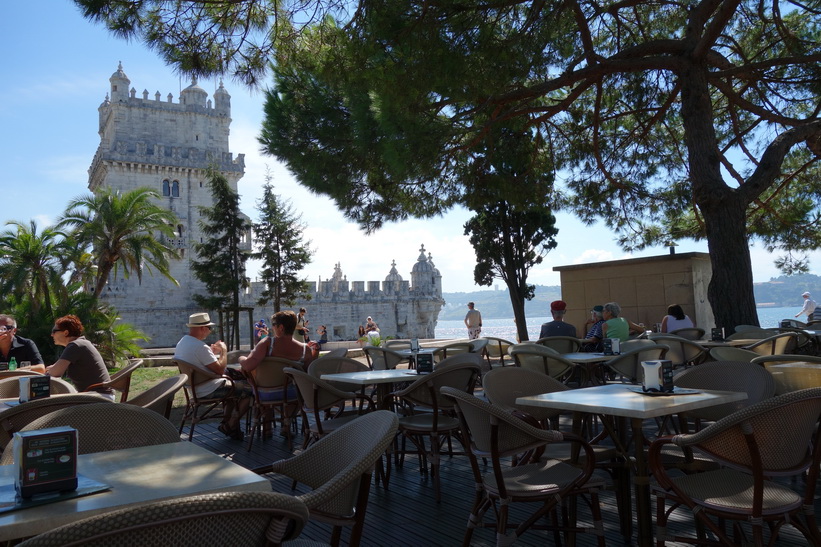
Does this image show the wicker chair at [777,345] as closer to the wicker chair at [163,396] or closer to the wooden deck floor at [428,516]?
the wooden deck floor at [428,516]

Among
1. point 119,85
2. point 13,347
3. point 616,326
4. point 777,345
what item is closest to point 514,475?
point 616,326

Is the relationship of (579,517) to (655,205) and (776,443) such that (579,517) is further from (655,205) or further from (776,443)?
(655,205)

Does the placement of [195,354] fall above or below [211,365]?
above

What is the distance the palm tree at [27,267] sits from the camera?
1332 centimetres

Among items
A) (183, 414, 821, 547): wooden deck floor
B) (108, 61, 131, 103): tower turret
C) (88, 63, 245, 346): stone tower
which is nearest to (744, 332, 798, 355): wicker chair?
(183, 414, 821, 547): wooden deck floor

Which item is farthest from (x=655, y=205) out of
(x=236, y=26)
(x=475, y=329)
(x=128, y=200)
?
(x=128, y=200)

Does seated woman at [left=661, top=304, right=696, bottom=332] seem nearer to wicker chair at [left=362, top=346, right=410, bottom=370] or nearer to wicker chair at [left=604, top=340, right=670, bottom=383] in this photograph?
wicker chair at [left=604, top=340, right=670, bottom=383]

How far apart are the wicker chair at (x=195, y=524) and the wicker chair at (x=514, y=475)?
53.5 inches

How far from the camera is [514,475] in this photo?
268cm

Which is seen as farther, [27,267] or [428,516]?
[27,267]

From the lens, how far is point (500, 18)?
6871 millimetres

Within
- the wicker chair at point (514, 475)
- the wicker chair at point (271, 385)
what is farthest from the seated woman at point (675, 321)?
the wicker chair at point (514, 475)

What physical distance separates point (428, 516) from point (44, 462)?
2259mm

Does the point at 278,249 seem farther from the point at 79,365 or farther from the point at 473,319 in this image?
the point at 79,365
